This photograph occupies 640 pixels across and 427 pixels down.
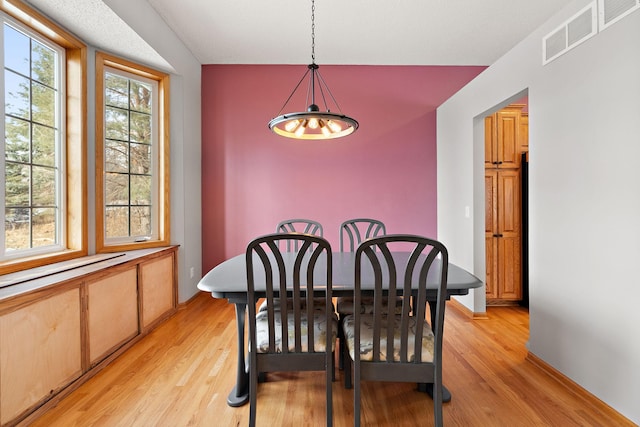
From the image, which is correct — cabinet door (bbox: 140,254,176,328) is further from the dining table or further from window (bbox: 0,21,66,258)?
the dining table

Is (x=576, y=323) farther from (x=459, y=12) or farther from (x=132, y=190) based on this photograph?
(x=132, y=190)

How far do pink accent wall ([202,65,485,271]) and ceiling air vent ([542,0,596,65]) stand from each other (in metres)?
1.85

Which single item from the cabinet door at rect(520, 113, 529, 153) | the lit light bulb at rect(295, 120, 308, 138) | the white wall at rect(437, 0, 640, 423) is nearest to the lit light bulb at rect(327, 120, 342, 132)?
the lit light bulb at rect(295, 120, 308, 138)

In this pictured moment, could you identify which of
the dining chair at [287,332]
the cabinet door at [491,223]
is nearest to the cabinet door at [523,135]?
the cabinet door at [491,223]

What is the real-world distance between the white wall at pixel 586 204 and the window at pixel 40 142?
345cm

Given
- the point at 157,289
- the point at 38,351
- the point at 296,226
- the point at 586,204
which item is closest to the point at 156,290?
the point at 157,289

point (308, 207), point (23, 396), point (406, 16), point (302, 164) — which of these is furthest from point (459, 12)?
point (23, 396)

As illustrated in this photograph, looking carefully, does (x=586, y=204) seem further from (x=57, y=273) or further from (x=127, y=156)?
(x=127, y=156)

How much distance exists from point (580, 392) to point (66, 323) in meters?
3.06

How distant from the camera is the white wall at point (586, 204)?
1547mm

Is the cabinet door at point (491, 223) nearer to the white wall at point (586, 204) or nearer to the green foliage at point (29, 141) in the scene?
the white wall at point (586, 204)

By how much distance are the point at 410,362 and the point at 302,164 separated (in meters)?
2.81

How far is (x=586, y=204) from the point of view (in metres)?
1.78

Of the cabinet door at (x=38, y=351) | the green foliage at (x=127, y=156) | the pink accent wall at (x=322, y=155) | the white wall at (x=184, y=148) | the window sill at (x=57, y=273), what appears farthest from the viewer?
the pink accent wall at (x=322, y=155)
